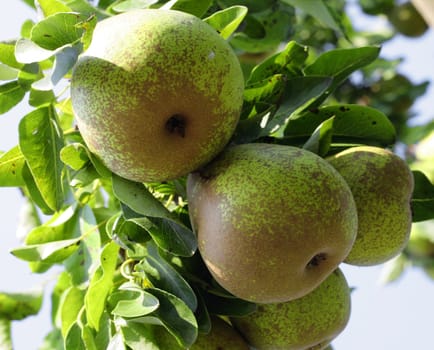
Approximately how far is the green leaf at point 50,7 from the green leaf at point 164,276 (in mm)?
610

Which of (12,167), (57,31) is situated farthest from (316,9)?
(12,167)

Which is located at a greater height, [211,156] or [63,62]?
[63,62]

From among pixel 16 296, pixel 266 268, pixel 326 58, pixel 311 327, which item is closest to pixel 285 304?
pixel 311 327

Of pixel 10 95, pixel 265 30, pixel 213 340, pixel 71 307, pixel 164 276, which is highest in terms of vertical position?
pixel 10 95

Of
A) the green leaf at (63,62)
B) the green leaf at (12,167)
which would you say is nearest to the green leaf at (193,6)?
the green leaf at (63,62)

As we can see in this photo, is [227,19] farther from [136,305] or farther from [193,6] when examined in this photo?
[136,305]

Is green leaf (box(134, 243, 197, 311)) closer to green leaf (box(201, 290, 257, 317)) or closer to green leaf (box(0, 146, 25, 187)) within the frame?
green leaf (box(201, 290, 257, 317))

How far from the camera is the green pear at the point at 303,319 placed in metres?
1.82

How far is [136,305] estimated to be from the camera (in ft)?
5.63

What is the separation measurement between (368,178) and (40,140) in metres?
0.80

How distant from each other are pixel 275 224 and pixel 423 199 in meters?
0.72

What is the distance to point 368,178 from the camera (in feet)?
6.12

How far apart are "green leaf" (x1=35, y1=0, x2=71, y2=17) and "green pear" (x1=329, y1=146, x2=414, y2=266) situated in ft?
2.53

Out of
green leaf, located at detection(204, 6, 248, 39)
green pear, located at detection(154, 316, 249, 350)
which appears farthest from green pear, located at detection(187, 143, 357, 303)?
green leaf, located at detection(204, 6, 248, 39)
